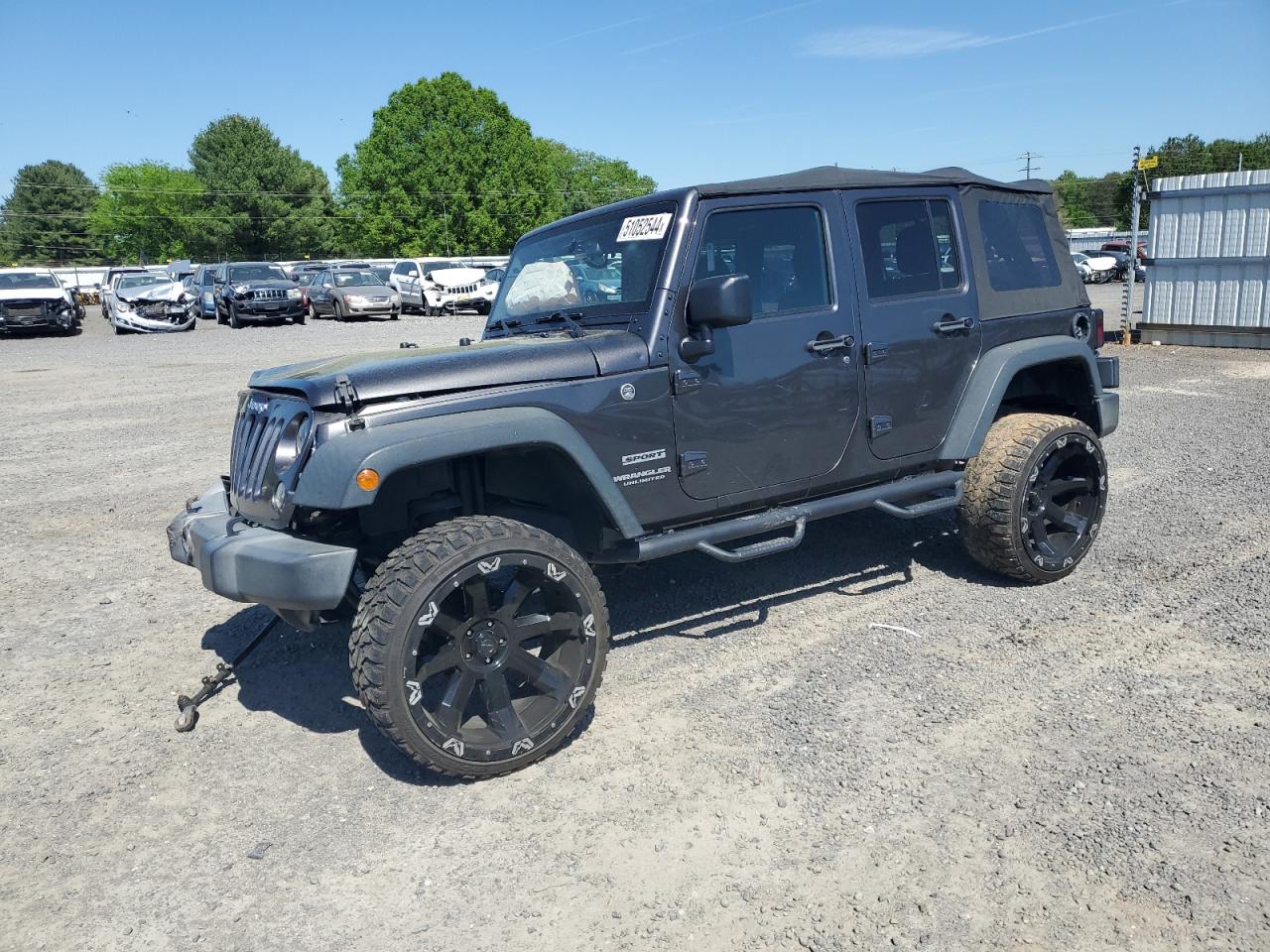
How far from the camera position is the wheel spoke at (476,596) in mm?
3367

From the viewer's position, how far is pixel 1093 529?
5180 mm

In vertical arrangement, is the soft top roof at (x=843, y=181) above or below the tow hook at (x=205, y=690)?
above

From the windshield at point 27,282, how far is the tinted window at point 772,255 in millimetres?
25174

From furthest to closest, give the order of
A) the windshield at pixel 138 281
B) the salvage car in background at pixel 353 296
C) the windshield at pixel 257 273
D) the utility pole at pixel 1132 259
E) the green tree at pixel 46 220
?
the green tree at pixel 46 220
the windshield at pixel 257 273
the salvage car in background at pixel 353 296
the windshield at pixel 138 281
the utility pole at pixel 1132 259

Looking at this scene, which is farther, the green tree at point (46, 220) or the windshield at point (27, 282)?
the green tree at point (46, 220)

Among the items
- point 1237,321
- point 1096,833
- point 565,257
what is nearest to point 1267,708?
point 1096,833

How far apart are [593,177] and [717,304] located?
122561mm

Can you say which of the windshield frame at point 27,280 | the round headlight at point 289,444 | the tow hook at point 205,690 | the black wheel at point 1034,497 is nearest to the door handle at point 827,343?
the black wheel at point 1034,497

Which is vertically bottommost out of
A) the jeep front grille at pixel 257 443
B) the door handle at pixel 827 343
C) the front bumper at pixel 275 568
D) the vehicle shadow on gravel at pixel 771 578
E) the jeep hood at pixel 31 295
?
the vehicle shadow on gravel at pixel 771 578

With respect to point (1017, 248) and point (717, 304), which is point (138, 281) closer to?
point (1017, 248)

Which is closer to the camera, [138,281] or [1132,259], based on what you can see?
[1132,259]

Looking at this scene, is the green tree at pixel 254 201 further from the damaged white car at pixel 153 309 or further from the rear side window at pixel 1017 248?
the rear side window at pixel 1017 248

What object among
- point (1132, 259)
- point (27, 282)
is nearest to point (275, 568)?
point (1132, 259)

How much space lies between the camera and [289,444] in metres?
3.46
